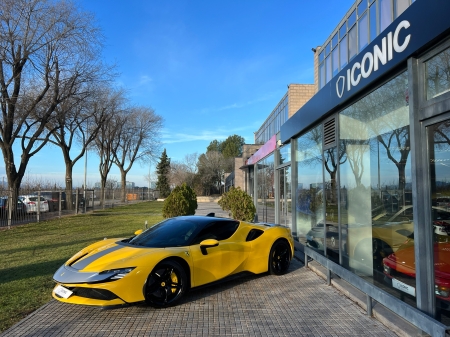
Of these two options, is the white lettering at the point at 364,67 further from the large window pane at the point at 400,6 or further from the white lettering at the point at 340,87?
the large window pane at the point at 400,6

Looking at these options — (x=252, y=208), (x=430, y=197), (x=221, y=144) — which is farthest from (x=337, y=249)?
(x=221, y=144)

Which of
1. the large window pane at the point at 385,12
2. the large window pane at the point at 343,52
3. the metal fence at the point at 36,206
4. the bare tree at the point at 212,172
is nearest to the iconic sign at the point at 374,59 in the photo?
the large window pane at the point at 385,12

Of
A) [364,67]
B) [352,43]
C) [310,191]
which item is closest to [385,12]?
[352,43]

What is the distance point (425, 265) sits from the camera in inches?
149

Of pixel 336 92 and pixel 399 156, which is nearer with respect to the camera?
pixel 399 156

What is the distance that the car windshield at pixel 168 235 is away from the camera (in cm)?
550

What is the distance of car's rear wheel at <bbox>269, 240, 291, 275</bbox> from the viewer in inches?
265

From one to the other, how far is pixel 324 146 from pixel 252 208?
681cm

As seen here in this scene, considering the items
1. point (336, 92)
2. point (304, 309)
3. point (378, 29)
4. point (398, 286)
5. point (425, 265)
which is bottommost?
point (304, 309)

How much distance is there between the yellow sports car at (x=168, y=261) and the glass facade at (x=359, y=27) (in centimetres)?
904

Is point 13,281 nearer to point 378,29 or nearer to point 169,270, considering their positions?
point 169,270

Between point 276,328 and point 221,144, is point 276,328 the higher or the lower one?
the lower one

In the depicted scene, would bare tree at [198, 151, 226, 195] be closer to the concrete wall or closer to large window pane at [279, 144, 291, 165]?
the concrete wall

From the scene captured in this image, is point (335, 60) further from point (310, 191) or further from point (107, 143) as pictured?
point (107, 143)
